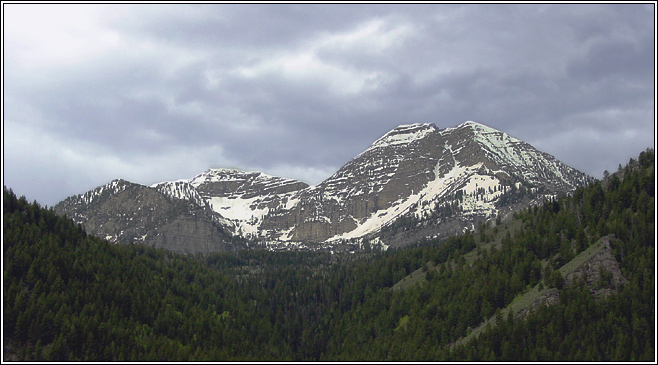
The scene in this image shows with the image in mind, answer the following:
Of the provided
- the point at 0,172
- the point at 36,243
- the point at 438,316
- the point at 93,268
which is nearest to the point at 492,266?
the point at 438,316

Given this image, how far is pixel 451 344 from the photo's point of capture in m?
169

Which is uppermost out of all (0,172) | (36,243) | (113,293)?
(0,172)

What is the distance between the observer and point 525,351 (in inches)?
5551

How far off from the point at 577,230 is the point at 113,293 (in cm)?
13299

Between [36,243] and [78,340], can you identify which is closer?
[78,340]

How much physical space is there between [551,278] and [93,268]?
12725cm

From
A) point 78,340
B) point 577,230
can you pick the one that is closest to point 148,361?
point 78,340

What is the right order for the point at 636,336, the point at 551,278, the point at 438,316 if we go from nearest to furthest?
the point at 636,336 < the point at 551,278 < the point at 438,316

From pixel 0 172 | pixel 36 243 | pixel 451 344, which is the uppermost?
pixel 0 172

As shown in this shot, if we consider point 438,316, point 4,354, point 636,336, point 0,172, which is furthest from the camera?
point 438,316

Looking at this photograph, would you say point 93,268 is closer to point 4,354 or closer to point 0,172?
point 4,354

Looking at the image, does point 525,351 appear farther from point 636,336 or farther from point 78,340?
point 78,340

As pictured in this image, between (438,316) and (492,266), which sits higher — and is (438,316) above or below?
below

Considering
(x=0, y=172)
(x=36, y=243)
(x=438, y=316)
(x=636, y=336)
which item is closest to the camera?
(x=0, y=172)
